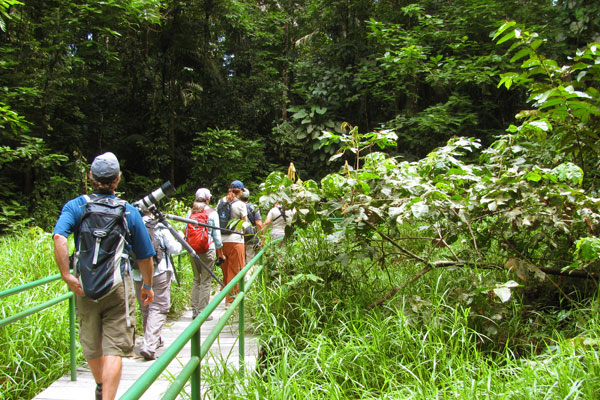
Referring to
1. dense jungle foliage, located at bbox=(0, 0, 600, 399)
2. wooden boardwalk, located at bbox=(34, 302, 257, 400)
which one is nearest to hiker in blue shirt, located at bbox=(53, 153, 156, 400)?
wooden boardwalk, located at bbox=(34, 302, 257, 400)

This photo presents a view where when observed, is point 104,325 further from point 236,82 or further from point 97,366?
point 236,82

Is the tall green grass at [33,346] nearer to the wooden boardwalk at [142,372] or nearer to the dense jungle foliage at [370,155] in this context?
the wooden boardwalk at [142,372]

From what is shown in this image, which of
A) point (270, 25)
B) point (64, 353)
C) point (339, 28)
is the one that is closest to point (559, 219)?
point (64, 353)

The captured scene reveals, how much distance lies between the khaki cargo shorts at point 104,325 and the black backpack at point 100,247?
0.13 meters

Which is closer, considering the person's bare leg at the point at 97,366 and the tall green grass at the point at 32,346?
the person's bare leg at the point at 97,366

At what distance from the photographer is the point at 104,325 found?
2.76m

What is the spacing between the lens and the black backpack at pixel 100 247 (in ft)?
8.49

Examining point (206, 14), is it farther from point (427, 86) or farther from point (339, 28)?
point (427, 86)

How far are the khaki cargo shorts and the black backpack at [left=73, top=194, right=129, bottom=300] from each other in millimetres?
132

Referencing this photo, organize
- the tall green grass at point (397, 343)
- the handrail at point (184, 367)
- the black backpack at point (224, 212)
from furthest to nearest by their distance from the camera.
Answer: the black backpack at point (224, 212) < the tall green grass at point (397, 343) < the handrail at point (184, 367)

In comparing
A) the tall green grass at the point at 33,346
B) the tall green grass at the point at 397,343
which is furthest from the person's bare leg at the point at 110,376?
the tall green grass at the point at 33,346

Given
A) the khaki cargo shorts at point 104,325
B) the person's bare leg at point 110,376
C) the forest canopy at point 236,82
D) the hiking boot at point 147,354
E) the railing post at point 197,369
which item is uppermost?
the forest canopy at point 236,82

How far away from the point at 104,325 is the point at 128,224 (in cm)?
68

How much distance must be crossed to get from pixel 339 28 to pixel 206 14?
4.68 meters
